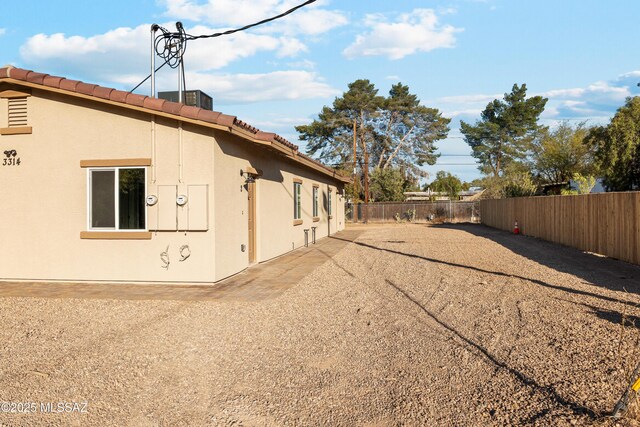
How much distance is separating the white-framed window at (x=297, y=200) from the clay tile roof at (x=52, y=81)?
8.79 meters

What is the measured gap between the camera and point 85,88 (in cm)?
984

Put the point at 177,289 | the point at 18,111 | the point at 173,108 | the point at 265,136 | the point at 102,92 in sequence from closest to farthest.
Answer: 1. the point at 173,108
2. the point at 177,289
3. the point at 102,92
4. the point at 18,111
5. the point at 265,136

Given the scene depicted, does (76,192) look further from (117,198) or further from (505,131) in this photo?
(505,131)

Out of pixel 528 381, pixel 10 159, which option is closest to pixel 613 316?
pixel 528 381

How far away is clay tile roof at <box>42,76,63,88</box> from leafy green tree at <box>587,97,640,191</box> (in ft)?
100

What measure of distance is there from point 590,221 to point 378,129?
38562 millimetres

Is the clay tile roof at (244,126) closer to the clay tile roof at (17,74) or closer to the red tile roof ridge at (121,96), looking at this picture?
the red tile roof ridge at (121,96)

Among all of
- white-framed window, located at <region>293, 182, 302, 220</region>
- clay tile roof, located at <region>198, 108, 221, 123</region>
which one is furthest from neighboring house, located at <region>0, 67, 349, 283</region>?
white-framed window, located at <region>293, 182, 302, 220</region>

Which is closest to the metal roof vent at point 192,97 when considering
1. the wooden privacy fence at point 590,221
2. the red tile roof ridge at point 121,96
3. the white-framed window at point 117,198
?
the red tile roof ridge at point 121,96

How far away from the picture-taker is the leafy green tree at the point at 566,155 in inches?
1740

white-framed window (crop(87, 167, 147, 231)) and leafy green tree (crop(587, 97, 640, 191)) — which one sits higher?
leafy green tree (crop(587, 97, 640, 191))

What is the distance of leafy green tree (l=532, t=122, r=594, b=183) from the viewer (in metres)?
44.2

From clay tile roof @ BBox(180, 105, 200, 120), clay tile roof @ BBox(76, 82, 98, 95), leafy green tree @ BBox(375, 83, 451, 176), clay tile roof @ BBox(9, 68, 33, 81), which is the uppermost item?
leafy green tree @ BBox(375, 83, 451, 176)

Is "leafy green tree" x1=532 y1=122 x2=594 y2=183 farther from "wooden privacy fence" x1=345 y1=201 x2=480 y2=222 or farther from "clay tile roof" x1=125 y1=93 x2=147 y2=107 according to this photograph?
"clay tile roof" x1=125 y1=93 x2=147 y2=107
